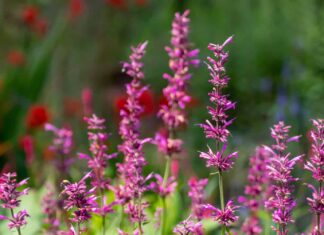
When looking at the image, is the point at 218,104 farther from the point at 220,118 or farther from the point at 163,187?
the point at 163,187

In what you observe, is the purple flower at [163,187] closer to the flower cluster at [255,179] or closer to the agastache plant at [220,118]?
the flower cluster at [255,179]

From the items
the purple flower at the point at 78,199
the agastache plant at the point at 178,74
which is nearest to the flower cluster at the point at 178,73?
the agastache plant at the point at 178,74

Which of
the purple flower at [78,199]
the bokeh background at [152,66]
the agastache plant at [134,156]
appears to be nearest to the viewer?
the purple flower at [78,199]

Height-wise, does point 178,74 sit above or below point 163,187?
above

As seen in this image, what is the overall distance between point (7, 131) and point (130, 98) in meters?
3.49

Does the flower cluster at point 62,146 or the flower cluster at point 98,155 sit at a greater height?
the flower cluster at point 62,146

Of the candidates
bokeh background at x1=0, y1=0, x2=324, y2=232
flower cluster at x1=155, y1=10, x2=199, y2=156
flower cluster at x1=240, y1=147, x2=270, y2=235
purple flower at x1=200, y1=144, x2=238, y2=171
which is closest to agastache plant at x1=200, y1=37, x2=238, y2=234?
purple flower at x1=200, y1=144, x2=238, y2=171

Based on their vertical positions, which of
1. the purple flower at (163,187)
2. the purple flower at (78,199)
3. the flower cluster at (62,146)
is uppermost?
the flower cluster at (62,146)

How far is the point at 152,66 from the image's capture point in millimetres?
7656

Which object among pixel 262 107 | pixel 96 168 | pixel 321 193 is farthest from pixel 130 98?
pixel 262 107

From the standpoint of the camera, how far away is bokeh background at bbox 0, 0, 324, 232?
16.5ft

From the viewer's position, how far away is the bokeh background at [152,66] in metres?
5.02

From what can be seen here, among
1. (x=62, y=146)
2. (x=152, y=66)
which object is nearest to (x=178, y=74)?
(x=62, y=146)

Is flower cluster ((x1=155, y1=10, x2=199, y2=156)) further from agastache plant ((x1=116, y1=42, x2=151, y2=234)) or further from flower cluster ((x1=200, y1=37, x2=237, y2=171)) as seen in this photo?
flower cluster ((x1=200, y1=37, x2=237, y2=171))
